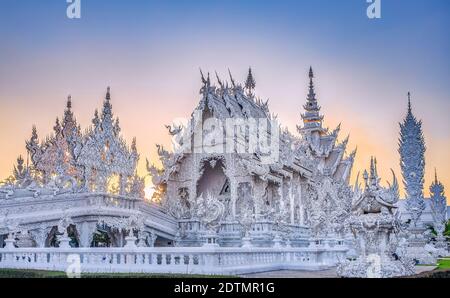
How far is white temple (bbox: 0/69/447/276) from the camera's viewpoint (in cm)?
1200

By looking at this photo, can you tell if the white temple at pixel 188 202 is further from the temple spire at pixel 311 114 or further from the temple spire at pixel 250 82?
the temple spire at pixel 311 114

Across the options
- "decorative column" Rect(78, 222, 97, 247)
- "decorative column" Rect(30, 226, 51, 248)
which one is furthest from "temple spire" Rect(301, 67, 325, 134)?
"decorative column" Rect(30, 226, 51, 248)

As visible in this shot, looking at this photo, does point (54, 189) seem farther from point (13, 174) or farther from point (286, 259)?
point (13, 174)

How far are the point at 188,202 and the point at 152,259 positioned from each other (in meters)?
10.7

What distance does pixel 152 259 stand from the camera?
11.3 metres

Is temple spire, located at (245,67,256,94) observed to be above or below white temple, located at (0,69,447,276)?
above

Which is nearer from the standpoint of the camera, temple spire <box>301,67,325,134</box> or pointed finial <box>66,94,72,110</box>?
pointed finial <box>66,94,72,110</box>

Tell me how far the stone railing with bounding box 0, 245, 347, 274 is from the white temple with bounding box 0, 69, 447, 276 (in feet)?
0.08

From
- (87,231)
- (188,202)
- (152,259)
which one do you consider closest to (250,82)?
(188,202)

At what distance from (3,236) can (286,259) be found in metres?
7.96

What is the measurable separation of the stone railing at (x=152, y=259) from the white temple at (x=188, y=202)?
0.08 ft

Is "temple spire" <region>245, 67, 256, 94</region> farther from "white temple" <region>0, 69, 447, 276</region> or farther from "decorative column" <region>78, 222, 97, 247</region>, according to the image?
"decorative column" <region>78, 222, 97, 247</region>

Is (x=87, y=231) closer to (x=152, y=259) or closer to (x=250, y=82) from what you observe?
(x=152, y=259)
